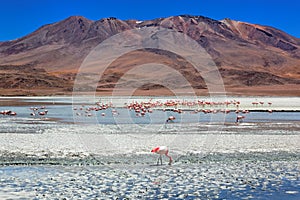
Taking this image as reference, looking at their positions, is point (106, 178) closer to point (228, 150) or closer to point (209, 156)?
point (209, 156)

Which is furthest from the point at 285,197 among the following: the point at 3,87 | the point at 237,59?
the point at 237,59

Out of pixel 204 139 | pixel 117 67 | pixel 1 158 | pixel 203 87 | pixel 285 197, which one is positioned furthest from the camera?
pixel 117 67

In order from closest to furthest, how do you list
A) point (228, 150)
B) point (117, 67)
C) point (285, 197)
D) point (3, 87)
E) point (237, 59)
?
point (285, 197)
point (228, 150)
point (3, 87)
point (117, 67)
point (237, 59)

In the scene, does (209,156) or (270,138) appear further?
(270,138)

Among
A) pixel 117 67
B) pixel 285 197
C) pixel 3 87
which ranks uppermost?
pixel 117 67

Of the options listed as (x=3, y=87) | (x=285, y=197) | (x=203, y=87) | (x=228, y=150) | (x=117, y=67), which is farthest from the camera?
(x=117, y=67)

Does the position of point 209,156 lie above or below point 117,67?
below

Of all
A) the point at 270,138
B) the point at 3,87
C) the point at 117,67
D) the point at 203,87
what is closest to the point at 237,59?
the point at 117,67

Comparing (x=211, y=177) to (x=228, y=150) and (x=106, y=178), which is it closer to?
(x=106, y=178)

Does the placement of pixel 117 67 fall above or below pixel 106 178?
above
